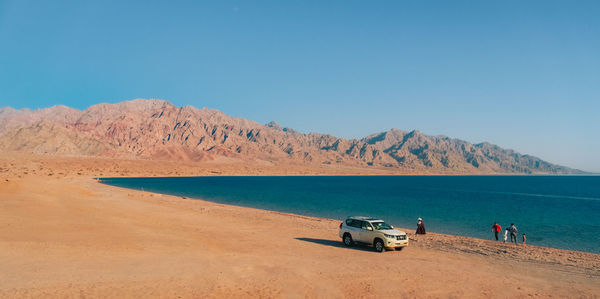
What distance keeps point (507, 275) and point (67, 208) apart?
34708mm

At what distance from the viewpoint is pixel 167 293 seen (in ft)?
38.5

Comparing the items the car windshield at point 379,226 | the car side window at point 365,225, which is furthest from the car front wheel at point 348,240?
the car windshield at point 379,226

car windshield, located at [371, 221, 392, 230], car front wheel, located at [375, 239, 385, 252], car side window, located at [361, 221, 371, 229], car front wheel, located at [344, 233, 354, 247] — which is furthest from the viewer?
car front wheel, located at [344, 233, 354, 247]

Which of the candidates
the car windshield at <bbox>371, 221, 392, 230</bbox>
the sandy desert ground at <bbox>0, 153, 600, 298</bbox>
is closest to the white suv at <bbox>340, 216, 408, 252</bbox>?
the car windshield at <bbox>371, 221, 392, 230</bbox>

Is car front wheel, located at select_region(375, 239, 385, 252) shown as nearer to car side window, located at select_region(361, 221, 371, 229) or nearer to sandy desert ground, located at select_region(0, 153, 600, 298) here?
sandy desert ground, located at select_region(0, 153, 600, 298)

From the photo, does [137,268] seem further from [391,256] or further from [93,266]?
[391,256]

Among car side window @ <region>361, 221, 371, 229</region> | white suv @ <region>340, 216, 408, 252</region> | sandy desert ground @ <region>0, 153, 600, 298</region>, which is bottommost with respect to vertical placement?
sandy desert ground @ <region>0, 153, 600, 298</region>

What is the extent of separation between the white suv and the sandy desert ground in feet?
2.06

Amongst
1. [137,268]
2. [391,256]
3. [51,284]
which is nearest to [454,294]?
[391,256]

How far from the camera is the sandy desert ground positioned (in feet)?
41.0

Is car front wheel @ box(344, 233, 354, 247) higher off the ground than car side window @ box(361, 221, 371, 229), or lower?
lower

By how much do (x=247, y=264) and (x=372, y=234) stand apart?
27.7ft

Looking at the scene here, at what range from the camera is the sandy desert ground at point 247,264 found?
12508 mm

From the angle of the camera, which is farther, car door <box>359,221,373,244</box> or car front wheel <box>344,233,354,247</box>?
car front wheel <box>344,233,354,247</box>
